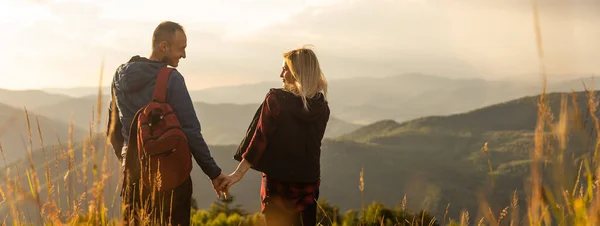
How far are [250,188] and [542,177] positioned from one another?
173309mm

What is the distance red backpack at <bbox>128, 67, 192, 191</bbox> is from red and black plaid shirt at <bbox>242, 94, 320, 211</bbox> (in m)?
0.46

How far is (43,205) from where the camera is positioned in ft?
7.48

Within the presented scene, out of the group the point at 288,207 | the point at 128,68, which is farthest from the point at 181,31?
the point at 288,207

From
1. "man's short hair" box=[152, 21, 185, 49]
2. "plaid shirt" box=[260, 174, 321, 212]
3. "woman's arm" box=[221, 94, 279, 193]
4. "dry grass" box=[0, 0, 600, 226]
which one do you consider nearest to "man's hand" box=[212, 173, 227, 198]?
"woman's arm" box=[221, 94, 279, 193]

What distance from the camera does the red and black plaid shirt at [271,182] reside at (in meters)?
3.82

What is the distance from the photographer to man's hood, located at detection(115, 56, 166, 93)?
Result: 3.70 meters

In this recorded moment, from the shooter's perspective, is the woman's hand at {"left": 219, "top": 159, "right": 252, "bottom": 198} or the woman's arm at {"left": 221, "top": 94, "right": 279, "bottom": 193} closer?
the woman's arm at {"left": 221, "top": 94, "right": 279, "bottom": 193}

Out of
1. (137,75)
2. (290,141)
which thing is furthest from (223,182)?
(137,75)

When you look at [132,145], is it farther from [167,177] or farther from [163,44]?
[163,44]

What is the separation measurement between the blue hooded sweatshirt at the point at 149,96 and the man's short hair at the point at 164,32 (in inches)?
6.7

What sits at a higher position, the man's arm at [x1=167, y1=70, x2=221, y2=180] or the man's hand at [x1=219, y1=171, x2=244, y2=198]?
the man's arm at [x1=167, y1=70, x2=221, y2=180]

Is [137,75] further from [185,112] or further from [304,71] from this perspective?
[304,71]

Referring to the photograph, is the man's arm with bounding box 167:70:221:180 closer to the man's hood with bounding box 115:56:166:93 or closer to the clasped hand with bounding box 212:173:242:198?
the man's hood with bounding box 115:56:166:93

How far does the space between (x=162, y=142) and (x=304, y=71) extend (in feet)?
3.29
